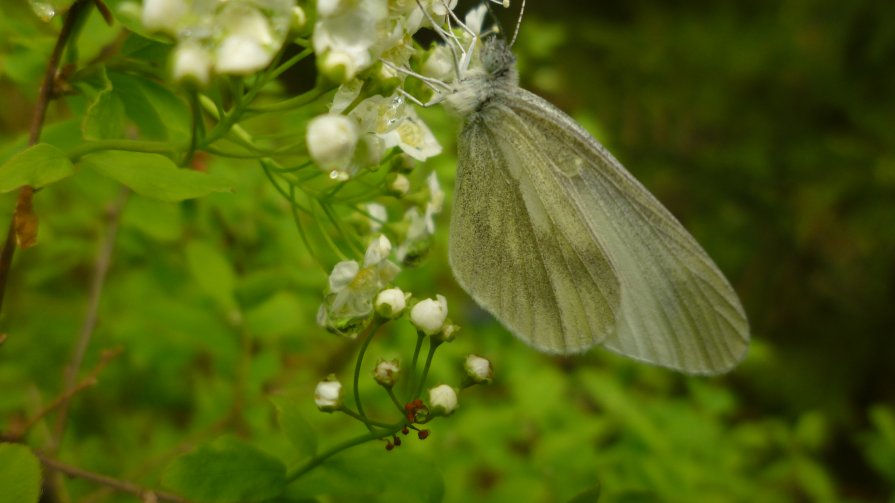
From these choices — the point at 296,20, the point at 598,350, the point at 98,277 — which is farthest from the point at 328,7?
the point at 598,350

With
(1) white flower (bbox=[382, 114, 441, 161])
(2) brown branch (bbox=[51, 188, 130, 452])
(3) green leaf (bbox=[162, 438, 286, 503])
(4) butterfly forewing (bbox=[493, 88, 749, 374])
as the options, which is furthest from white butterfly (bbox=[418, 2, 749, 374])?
(2) brown branch (bbox=[51, 188, 130, 452])

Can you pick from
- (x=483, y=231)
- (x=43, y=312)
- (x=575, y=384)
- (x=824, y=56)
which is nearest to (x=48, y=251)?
(x=43, y=312)

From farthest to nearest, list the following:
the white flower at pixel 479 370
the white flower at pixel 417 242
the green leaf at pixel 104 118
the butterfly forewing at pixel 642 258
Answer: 1. the butterfly forewing at pixel 642 258
2. the white flower at pixel 417 242
3. the white flower at pixel 479 370
4. the green leaf at pixel 104 118

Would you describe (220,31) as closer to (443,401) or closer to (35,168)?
(35,168)

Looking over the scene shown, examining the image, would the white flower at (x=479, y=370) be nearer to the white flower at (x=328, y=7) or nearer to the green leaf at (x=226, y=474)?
the green leaf at (x=226, y=474)

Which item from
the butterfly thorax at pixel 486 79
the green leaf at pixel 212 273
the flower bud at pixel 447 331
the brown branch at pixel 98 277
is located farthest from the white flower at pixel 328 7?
the brown branch at pixel 98 277
